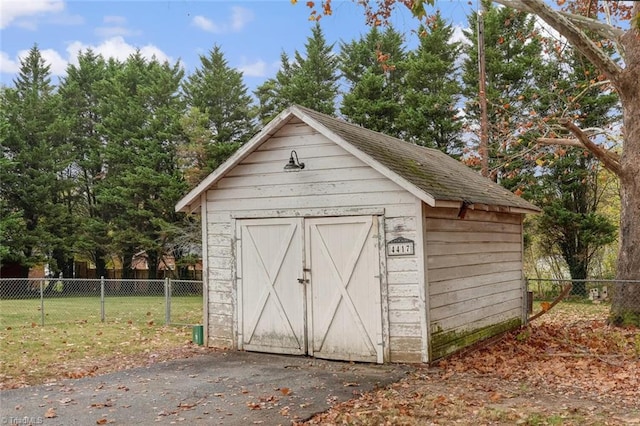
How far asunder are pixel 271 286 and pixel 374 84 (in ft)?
67.1

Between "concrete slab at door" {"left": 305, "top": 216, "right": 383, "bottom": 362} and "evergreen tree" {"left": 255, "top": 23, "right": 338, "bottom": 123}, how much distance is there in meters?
21.1

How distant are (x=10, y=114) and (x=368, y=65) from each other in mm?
19657

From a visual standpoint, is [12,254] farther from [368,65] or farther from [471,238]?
[471,238]

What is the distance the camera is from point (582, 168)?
Result: 869 inches

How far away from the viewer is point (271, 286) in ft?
29.8

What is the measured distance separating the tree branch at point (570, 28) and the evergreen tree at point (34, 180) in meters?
25.8

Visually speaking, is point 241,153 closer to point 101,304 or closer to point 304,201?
point 304,201

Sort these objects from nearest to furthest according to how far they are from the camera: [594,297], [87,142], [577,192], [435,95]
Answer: [594,297]
[577,192]
[435,95]
[87,142]

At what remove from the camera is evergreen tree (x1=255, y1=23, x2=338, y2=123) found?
29484 mm

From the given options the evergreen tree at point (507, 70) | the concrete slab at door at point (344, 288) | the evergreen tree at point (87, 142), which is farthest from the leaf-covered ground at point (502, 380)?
the evergreen tree at point (87, 142)

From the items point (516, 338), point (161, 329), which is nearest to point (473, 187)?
point (516, 338)

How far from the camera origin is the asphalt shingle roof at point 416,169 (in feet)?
27.3

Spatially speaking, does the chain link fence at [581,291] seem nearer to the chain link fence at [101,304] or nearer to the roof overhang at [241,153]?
the chain link fence at [101,304]

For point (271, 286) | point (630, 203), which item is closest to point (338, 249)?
point (271, 286)
